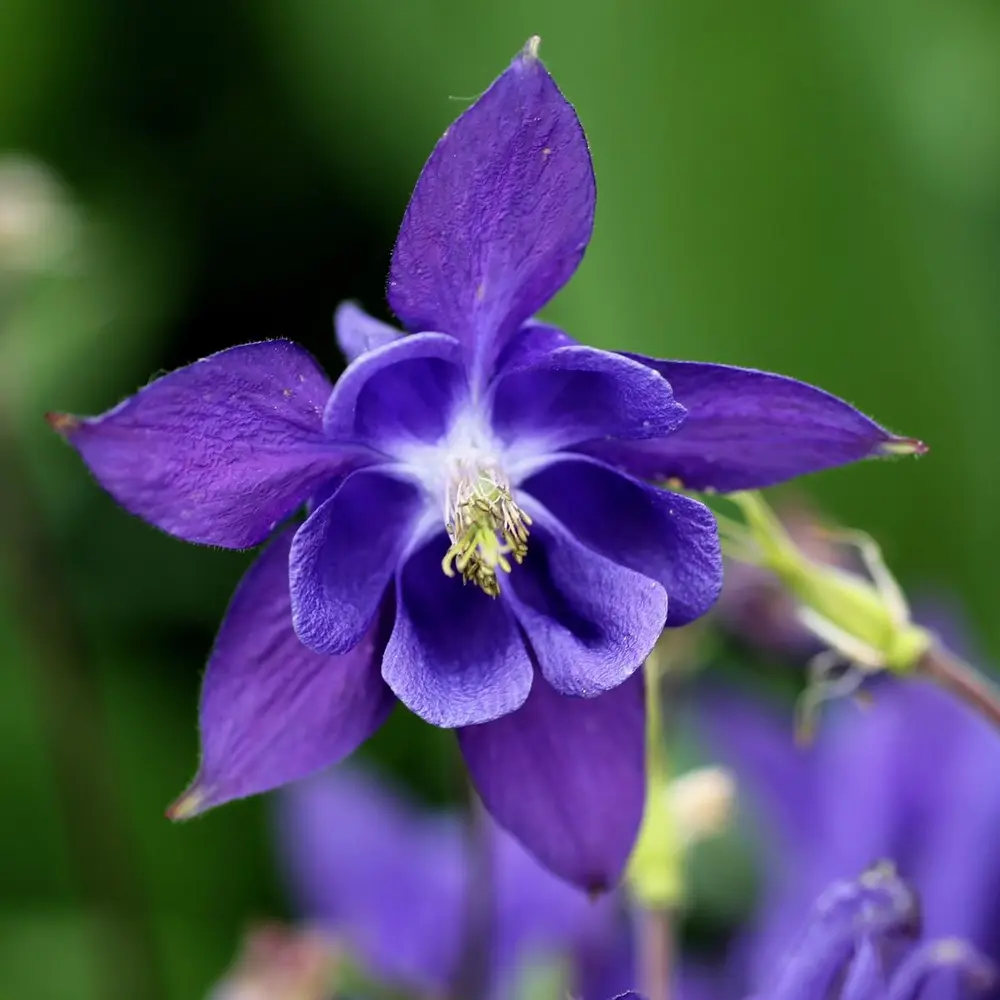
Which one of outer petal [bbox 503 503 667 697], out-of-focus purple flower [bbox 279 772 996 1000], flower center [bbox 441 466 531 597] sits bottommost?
out-of-focus purple flower [bbox 279 772 996 1000]

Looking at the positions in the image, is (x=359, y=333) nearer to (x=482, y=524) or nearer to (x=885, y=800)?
(x=482, y=524)

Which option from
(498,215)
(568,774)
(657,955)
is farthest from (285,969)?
(498,215)

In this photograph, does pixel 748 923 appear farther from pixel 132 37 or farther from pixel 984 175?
pixel 132 37

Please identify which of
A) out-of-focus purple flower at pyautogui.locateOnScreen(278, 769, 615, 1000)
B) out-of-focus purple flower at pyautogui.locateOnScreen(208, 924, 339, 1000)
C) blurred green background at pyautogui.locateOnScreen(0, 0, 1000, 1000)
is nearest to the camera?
out-of-focus purple flower at pyautogui.locateOnScreen(208, 924, 339, 1000)

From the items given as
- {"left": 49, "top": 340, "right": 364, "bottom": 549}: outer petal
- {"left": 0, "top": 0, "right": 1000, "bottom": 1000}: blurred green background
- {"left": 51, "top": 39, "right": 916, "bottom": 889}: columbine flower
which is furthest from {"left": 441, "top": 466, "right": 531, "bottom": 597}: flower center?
{"left": 0, "top": 0, "right": 1000, "bottom": 1000}: blurred green background

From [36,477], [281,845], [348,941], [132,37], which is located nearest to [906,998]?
[348,941]

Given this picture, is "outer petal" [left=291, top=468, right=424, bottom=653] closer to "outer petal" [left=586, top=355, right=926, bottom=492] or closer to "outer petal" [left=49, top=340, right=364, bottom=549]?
"outer petal" [left=49, top=340, right=364, bottom=549]
